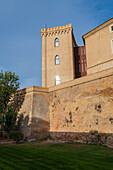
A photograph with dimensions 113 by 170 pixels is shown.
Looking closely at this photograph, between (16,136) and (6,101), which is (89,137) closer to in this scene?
(16,136)

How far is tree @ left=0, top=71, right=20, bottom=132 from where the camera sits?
21375 mm

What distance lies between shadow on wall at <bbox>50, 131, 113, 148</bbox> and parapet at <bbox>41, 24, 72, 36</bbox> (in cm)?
2111

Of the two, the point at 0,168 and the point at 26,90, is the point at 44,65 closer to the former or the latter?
the point at 26,90

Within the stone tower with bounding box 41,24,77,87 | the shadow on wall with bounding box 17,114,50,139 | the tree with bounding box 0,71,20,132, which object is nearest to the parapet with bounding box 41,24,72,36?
the stone tower with bounding box 41,24,77,87

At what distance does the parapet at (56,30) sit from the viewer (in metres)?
32.7

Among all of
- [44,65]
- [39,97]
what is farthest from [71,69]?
[39,97]

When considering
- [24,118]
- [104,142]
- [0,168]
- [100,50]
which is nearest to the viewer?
[0,168]

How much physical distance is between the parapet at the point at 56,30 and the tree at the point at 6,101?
1459cm

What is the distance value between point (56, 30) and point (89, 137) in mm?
23733

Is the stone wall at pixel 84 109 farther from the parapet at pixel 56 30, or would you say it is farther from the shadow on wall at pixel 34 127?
the parapet at pixel 56 30

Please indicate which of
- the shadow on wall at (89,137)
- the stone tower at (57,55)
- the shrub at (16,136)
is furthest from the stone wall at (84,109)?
the stone tower at (57,55)

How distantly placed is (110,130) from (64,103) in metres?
7.04

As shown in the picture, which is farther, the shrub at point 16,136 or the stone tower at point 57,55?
the stone tower at point 57,55

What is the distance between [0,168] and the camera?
7219 mm
